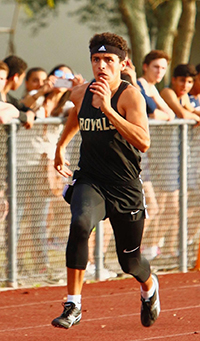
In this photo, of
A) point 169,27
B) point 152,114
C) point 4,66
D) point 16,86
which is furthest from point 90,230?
point 169,27

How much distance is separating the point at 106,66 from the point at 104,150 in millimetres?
638

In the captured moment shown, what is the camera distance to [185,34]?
646 inches

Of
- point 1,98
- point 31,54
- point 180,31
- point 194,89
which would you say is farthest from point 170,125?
point 31,54

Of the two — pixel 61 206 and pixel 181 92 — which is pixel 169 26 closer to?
pixel 181 92

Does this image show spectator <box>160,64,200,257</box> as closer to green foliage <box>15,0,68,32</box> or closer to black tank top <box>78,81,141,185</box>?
black tank top <box>78,81,141,185</box>

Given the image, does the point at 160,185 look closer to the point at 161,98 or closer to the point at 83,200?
the point at 161,98

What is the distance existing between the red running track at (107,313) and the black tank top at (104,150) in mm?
1431

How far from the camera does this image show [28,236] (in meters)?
7.80

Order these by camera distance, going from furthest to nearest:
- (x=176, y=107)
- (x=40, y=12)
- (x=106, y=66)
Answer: (x=40, y=12) < (x=176, y=107) < (x=106, y=66)

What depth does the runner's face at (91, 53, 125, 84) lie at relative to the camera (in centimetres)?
531

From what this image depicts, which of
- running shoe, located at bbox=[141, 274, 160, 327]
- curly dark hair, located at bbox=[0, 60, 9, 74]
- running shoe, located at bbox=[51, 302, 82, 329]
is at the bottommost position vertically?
running shoe, located at bbox=[141, 274, 160, 327]

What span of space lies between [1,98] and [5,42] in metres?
13.8

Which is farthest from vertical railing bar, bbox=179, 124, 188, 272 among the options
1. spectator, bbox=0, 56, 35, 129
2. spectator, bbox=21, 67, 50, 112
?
spectator, bbox=0, 56, 35, 129

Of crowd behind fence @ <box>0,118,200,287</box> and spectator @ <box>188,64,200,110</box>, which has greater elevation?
spectator @ <box>188,64,200,110</box>
